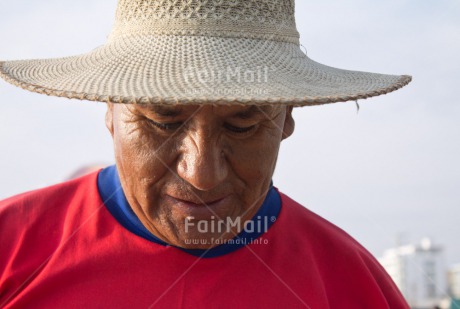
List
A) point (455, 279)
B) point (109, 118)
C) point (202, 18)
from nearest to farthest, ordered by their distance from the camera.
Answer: point (202, 18)
point (109, 118)
point (455, 279)

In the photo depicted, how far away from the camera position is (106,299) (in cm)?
236

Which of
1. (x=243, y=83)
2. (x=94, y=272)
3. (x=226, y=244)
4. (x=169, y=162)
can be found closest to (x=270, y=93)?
(x=243, y=83)

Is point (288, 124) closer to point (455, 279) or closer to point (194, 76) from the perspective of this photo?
point (194, 76)

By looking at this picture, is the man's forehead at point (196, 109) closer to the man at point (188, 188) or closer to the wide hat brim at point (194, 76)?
the man at point (188, 188)

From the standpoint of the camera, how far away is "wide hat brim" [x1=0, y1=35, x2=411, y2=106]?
188 centimetres

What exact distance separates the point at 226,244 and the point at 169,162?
1.56 feet

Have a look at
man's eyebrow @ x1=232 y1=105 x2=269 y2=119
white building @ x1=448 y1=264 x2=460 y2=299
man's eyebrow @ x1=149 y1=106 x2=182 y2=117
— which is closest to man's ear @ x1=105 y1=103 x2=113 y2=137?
man's eyebrow @ x1=149 y1=106 x2=182 y2=117

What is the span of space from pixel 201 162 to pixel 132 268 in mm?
562

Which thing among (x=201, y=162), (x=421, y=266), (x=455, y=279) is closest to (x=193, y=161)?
(x=201, y=162)

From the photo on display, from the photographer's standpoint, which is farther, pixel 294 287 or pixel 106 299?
pixel 294 287

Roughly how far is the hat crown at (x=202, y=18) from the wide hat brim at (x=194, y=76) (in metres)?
0.02

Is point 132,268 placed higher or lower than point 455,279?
higher

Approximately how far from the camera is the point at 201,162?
6.67 ft

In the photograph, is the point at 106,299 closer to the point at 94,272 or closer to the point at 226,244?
the point at 94,272
